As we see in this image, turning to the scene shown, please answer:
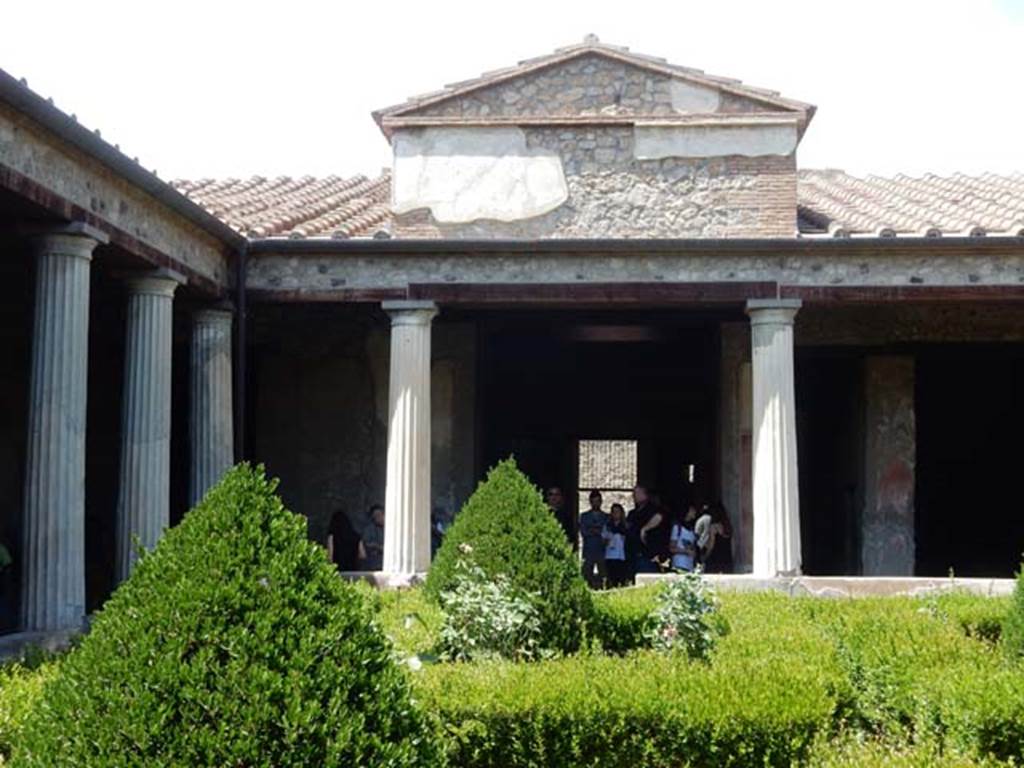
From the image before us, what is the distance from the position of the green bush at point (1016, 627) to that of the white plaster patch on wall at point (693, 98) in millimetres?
6508

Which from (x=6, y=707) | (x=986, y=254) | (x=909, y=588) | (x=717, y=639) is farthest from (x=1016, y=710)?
(x=986, y=254)

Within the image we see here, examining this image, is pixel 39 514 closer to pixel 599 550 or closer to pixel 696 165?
pixel 599 550

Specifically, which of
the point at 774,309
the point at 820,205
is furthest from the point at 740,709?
the point at 820,205

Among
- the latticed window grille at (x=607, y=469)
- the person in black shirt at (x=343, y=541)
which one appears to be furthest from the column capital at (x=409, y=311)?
the latticed window grille at (x=607, y=469)

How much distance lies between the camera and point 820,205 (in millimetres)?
13227

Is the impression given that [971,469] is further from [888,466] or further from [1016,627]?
[1016,627]

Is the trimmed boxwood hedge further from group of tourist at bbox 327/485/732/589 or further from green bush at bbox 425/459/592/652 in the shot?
group of tourist at bbox 327/485/732/589

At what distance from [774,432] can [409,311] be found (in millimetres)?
3167

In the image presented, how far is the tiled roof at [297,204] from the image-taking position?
38.1ft

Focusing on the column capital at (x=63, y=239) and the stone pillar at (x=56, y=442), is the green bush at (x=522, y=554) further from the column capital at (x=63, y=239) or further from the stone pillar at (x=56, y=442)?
the column capital at (x=63, y=239)

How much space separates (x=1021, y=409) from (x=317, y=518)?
765 centimetres

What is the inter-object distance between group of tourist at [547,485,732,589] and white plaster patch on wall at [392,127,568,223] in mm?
2629

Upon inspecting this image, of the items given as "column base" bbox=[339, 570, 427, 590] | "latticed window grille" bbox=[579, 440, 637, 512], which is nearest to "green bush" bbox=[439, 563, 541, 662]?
"column base" bbox=[339, 570, 427, 590]

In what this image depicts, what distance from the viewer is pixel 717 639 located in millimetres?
6770
